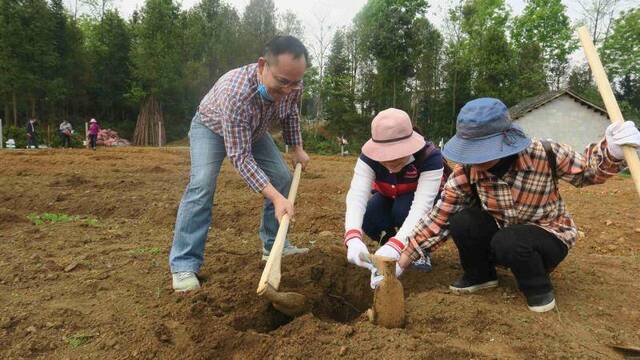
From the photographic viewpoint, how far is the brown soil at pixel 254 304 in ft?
7.54

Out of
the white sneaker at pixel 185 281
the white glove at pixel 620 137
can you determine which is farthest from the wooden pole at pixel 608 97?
the white sneaker at pixel 185 281

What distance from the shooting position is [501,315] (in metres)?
2.53

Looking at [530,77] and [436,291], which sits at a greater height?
[530,77]

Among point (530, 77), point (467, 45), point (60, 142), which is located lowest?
point (60, 142)

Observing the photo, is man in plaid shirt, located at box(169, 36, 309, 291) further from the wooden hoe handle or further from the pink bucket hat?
the pink bucket hat

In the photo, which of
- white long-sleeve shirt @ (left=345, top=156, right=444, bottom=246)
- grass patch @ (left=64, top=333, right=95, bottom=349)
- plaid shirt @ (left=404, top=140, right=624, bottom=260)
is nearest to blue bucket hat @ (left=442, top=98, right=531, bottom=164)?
plaid shirt @ (left=404, top=140, right=624, bottom=260)

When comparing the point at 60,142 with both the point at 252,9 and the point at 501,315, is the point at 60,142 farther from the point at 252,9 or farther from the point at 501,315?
the point at 501,315

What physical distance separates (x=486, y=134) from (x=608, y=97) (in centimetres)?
60

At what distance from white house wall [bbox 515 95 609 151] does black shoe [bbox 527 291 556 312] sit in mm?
26981

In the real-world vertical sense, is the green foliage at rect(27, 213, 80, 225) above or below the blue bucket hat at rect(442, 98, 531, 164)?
below

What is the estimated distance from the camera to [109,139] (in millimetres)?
28797

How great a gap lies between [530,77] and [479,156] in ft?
112

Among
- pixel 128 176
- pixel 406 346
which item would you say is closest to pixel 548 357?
pixel 406 346

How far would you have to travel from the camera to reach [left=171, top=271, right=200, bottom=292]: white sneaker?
3047mm
